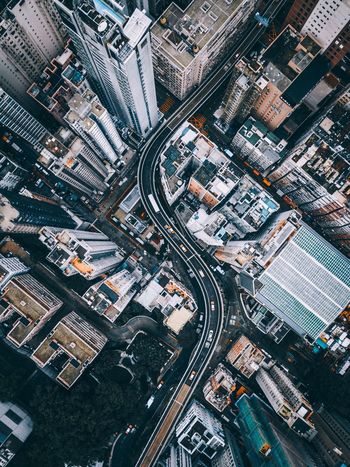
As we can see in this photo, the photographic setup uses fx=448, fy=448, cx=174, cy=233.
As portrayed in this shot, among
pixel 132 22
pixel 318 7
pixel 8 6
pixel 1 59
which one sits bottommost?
pixel 1 59

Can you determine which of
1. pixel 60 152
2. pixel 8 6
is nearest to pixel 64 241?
pixel 60 152

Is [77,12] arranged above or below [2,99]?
above

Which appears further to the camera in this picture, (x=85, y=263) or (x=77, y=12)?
(x=85, y=263)

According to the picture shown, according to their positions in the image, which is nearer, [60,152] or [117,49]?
[117,49]

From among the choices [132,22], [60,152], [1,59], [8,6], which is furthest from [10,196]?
[132,22]

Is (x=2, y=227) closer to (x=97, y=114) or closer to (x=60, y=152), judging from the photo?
(x=60, y=152)

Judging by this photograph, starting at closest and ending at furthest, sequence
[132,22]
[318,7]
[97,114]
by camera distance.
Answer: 1. [132,22]
2. [97,114]
3. [318,7]

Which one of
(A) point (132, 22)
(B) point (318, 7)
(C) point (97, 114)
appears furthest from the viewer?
(B) point (318, 7)

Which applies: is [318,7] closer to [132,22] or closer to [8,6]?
[132,22]

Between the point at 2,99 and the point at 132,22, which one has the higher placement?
the point at 132,22
